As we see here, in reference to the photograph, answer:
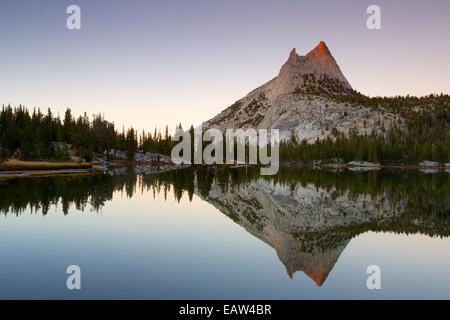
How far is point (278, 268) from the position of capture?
19.0 metres

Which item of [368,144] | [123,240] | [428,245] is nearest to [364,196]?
[428,245]

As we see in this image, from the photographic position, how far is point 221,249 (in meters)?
22.7

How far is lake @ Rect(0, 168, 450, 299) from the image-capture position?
15.7 metres

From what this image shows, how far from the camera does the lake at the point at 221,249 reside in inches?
619

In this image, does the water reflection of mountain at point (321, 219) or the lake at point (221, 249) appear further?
the water reflection of mountain at point (321, 219)

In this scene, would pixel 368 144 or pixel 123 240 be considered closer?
pixel 123 240

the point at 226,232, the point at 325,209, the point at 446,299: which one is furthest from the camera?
the point at 325,209

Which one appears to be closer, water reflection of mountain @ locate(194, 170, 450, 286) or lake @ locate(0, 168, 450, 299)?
lake @ locate(0, 168, 450, 299)

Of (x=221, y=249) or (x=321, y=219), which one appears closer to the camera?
(x=221, y=249)

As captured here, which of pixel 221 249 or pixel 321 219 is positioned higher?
pixel 321 219
